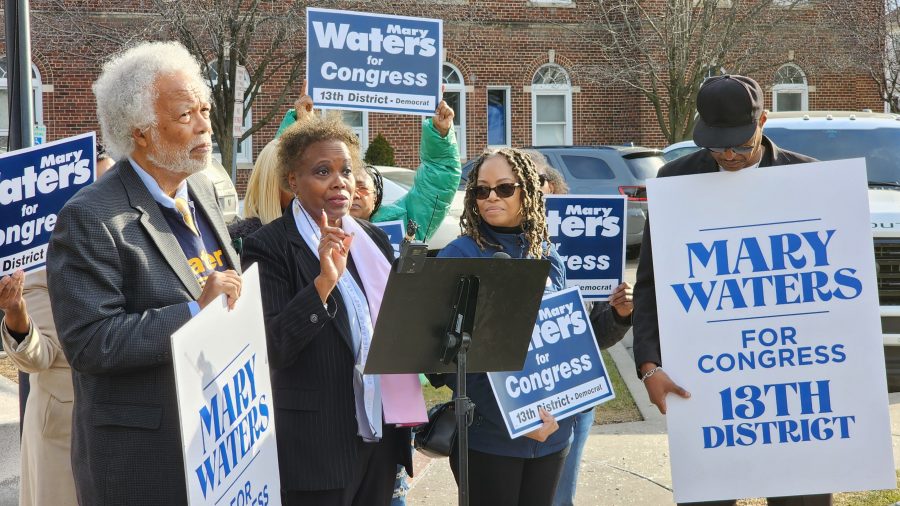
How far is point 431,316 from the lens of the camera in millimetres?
3182

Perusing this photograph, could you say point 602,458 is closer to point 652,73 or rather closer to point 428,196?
point 428,196

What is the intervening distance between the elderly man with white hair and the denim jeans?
187 cm

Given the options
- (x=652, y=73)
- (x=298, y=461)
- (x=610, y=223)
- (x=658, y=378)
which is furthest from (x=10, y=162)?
(x=652, y=73)

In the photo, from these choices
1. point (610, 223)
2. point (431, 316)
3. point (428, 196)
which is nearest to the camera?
point (431, 316)

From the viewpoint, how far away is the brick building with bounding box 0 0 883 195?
998 inches

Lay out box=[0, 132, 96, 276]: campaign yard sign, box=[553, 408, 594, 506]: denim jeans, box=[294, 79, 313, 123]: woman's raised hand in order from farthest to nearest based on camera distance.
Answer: box=[294, 79, 313, 123]: woman's raised hand, box=[553, 408, 594, 506]: denim jeans, box=[0, 132, 96, 276]: campaign yard sign

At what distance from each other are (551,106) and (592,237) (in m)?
21.9

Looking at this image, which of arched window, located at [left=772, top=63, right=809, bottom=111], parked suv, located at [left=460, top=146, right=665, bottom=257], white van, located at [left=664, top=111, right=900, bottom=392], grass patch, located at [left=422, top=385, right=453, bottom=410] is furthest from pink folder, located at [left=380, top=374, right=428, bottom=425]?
arched window, located at [left=772, top=63, right=809, bottom=111]

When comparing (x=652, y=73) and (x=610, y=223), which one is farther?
(x=652, y=73)

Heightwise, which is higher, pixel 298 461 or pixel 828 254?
pixel 828 254

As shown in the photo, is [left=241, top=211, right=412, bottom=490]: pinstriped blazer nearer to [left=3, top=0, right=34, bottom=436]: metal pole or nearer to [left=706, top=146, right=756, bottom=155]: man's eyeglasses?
[left=706, top=146, right=756, bottom=155]: man's eyeglasses

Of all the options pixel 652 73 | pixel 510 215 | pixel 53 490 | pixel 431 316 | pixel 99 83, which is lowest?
pixel 53 490

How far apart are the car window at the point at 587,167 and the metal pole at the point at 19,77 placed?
Answer: 1175 cm

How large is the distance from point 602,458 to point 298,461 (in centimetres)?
331
